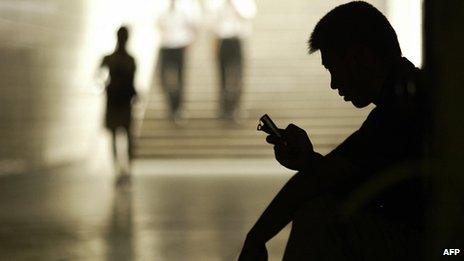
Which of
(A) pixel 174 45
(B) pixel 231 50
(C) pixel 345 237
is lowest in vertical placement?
(C) pixel 345 237

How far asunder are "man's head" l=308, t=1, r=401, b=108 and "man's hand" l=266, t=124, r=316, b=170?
0.53ft

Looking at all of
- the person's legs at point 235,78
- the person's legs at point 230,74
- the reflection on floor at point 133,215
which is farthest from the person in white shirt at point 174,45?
the reflection on floor at point 133,215

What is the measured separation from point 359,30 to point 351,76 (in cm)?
13

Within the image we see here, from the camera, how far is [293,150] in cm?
294

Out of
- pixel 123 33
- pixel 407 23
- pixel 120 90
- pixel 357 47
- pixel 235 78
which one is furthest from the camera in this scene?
pixel 407 23

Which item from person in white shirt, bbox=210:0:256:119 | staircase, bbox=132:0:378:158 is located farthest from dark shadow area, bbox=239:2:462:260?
person in white shirt, bbox=210:0:256:119

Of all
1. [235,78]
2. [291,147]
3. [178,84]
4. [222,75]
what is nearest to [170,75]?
[178,84]

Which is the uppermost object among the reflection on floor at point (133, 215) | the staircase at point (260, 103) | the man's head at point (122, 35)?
the man's head at point (122, 35)

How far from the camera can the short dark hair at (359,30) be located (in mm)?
2832

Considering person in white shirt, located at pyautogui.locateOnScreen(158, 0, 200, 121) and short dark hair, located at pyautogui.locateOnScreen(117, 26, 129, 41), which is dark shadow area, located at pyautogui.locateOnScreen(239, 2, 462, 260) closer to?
short dark hair, located at pyautogui.locateOnScreen(117, 26, 129, 41)

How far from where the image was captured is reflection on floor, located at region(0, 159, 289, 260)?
7.86m

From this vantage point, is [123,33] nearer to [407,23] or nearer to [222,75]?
[222,75]
